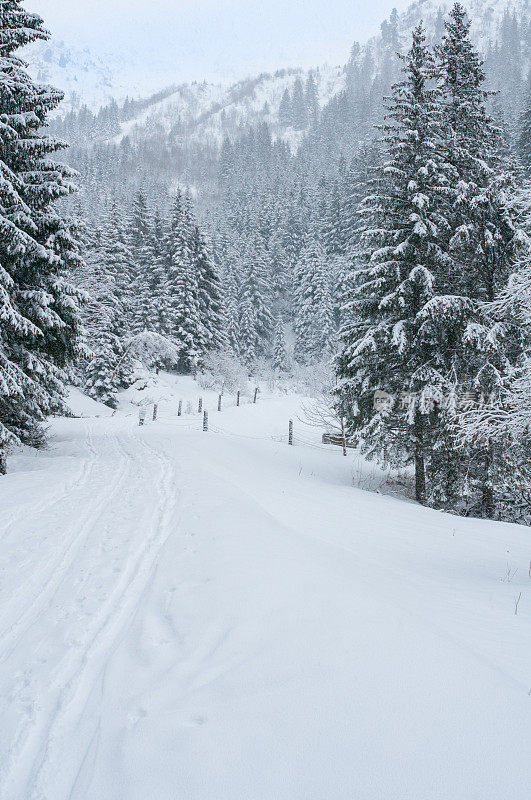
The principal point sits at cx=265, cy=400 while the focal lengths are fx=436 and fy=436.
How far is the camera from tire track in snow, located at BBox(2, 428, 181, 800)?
7.79 ft

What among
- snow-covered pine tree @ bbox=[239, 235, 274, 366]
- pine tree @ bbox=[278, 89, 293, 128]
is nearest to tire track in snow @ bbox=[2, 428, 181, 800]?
snow-covered pine tree @ bbox=[239, 235, 274, 366]

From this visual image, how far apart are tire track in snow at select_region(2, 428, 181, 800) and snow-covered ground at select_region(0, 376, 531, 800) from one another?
1 cm

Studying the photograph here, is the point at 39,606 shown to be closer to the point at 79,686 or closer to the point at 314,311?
the point at 79,686

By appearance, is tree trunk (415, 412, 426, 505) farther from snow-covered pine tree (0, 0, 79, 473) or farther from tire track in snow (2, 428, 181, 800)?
snow-covered pine tree (0, 0, 79, 473)

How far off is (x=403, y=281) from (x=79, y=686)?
11.8 metres

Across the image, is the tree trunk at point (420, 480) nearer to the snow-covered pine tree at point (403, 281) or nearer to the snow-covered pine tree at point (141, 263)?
the snow-covered pine tree at point (403, 281)

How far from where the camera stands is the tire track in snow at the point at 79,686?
2.37 meters

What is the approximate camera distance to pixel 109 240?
1453 inches

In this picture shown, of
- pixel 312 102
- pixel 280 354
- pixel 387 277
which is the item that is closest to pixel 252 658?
pixel 387 277

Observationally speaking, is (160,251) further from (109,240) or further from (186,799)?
(186,799)

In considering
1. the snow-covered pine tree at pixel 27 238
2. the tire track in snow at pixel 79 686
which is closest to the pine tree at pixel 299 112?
the snow-covered pine tree at pixel 27 238

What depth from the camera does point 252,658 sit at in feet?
10.8

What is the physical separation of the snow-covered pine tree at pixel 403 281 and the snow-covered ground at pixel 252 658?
511cm

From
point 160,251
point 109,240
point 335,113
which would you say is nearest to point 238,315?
point 160,251
